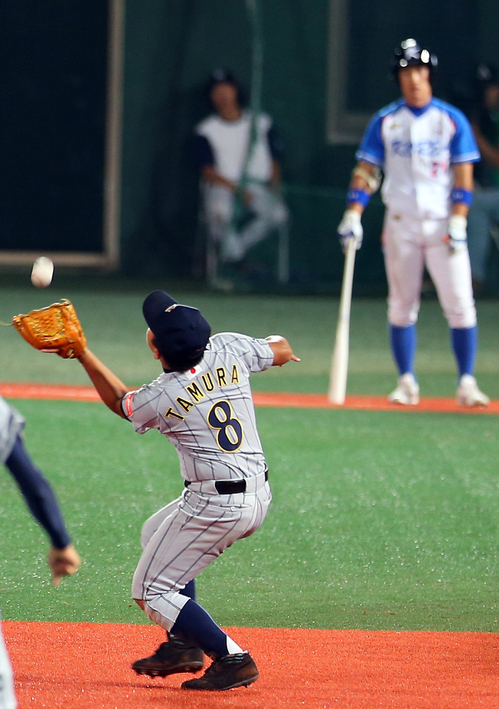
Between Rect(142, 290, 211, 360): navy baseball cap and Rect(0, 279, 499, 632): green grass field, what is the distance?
1.12 meters

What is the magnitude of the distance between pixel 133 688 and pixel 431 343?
6.80 metres

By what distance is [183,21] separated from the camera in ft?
41.5

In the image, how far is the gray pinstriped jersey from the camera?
10.2 feet

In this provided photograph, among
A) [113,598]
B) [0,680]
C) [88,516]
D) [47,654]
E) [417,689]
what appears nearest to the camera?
[0,680]

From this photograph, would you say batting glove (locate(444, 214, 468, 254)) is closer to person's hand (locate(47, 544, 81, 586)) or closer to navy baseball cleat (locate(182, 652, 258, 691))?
navy baseball cleat (locate(182, 652, 258, 691))

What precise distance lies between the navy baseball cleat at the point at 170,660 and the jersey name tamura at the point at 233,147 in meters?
8.90

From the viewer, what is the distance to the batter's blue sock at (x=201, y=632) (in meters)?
3.05

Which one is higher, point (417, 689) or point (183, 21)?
point (183, 21)

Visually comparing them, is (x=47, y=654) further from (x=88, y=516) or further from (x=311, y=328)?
(x=311, y=328)

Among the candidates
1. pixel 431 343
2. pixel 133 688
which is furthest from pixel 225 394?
pixel 431 343

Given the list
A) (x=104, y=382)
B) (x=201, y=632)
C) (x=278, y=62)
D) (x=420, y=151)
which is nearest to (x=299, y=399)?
(x=420, y=151)

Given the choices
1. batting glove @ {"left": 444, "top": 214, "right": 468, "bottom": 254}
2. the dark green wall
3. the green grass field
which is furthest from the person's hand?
the dark green wall

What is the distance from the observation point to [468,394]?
705 cm

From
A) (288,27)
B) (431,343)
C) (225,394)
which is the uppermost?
(288,27)
